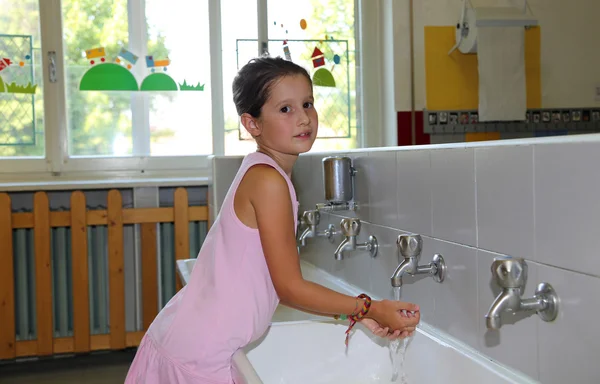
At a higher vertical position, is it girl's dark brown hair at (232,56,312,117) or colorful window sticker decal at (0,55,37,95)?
colorful window sticker decal at (0,55,37,95)

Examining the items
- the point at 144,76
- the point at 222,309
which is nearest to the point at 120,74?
the point at 144,76

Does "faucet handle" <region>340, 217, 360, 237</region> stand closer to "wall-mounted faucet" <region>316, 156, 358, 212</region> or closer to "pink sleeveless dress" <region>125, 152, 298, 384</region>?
"wall-mounted faucet" <region>316, 156, 358, 212</region>

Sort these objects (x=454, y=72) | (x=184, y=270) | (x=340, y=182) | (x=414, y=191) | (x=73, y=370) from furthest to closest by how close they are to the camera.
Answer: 1. (x=454, y=72)
2. (x=73, y=370)
3. (x=184, y=270)
4. (x=340, y=182)
5. (x=414, y=191)

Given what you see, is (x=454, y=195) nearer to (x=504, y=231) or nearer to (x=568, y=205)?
(x=504, y=231)

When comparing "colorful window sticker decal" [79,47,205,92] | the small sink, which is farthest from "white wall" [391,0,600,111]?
the small sink

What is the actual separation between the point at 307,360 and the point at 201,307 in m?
0.23

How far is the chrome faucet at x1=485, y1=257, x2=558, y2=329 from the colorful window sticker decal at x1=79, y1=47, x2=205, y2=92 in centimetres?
252

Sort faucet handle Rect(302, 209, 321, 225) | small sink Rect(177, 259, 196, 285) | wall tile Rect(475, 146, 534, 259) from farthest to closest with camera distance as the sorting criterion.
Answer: small sink Rect(177, 259, 196, 285)
faucet handle Rect(302, 209, 321, 225)
wall tile Rect(475, 146, 534, 259)

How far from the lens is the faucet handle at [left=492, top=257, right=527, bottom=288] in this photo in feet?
2.66

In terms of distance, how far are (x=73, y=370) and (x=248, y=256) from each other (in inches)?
85.9

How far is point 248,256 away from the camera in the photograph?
107 cm

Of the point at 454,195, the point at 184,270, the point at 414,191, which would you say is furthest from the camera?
the point at 184,270

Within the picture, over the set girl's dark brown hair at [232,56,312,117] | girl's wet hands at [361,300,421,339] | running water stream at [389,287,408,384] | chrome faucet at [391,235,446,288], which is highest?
girl's dark brown hair at [232,56,312,117]

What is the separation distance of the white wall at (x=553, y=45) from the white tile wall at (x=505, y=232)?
1729mm
